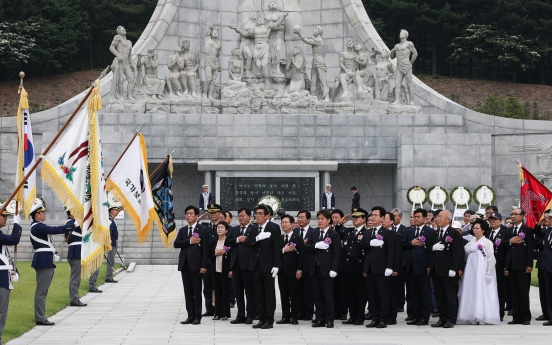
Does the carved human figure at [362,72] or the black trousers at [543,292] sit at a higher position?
the carved human figure at [362,72]

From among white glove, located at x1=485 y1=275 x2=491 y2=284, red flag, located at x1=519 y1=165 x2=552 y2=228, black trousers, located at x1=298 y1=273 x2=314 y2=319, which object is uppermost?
red flag, located at x1=519 y1=165 x2=552 y2=228

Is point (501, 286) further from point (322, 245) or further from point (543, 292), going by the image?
point (322, 245)

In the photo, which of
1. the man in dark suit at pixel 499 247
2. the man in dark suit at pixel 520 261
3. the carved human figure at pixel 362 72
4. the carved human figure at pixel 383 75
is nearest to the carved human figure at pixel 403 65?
the carved human figure at pixel 383 75

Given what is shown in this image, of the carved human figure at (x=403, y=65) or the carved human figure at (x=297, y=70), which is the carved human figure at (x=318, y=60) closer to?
the carved human figure at (x=297, y=70)

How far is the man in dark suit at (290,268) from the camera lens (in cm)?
1365

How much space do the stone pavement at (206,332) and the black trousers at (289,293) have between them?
0.22 m

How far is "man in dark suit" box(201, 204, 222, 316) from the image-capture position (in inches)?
559

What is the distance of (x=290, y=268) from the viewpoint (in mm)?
13766

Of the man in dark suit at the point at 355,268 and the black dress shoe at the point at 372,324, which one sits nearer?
the black dress shoe at the point at 372,324

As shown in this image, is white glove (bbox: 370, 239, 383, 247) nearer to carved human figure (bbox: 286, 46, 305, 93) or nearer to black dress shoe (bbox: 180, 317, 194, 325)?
black dress shoe (bbox: 180, 317, 194, 325)

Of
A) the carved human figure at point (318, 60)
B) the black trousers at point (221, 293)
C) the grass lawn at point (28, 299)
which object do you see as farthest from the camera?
the carved human figure at point (318, 60)

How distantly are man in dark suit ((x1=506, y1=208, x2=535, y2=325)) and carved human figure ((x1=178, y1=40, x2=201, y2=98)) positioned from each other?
1514cm

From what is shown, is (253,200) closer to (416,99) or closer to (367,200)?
(367,200)

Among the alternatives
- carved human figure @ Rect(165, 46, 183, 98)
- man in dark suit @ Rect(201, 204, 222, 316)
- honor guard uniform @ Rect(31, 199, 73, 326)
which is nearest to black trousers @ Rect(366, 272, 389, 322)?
man in dark suit @ Rect(201, 204, 222, 316)
